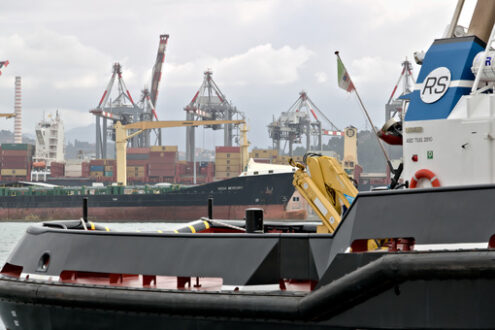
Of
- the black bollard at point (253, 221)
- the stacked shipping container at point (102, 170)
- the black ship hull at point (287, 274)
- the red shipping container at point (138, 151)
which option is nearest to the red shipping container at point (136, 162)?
the red shipping container at point (138, 151)

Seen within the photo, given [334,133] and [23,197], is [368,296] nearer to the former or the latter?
[23,197]

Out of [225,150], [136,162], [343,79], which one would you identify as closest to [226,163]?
[225,150]

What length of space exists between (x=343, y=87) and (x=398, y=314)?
4637mm

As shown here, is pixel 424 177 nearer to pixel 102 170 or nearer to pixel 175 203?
pixel 175 203

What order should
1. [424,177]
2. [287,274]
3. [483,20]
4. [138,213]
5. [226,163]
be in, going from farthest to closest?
[226,163], [138,213], [483,20], [424,177], [287,274]

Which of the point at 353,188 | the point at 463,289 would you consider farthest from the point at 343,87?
the point at 463,289

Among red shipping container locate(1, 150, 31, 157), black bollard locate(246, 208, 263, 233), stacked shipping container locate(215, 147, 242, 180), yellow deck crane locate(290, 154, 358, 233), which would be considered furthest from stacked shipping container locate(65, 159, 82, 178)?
black bollard locate(246, 208, 263, 233)

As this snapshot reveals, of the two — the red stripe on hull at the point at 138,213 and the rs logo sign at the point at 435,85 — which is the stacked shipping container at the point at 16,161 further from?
the rs logo sign at the point at 435,85

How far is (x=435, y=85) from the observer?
254 inches

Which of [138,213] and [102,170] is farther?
[102,170]

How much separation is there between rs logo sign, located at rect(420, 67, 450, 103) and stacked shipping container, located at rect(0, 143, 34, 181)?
8881cm

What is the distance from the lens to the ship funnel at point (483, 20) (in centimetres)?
662

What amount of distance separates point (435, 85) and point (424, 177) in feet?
2.80

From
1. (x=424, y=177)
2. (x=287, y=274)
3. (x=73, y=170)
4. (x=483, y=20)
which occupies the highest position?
(x=483, y=20)
